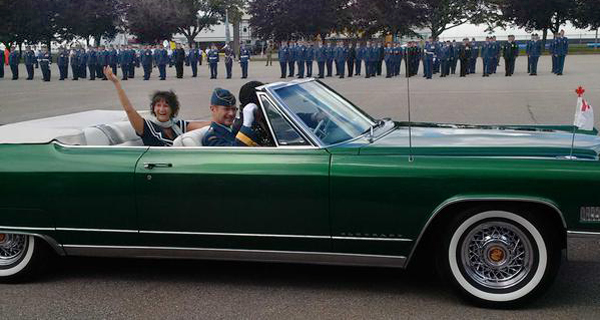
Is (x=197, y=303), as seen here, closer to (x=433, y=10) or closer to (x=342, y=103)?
(x=342, y=103)

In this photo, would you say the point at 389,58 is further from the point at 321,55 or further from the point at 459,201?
the point at 459,201

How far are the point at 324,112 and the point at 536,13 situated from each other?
194ft

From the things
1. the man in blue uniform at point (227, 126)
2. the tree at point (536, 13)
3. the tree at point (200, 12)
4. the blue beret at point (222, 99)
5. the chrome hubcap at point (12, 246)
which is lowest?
the chrome hubcap at point (12, 246)

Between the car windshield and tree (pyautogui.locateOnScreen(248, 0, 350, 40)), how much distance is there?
5656 cm

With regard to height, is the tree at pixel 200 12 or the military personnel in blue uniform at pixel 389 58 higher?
the tree at pixel 200 12

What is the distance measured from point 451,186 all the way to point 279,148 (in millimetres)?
1077

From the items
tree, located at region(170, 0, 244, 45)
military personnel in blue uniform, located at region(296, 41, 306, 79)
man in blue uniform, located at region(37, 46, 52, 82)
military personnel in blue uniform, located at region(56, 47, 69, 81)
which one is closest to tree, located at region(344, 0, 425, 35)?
tree, located at region(170, 0, 244, 45)

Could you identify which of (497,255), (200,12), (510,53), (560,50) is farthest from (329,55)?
(200,12)

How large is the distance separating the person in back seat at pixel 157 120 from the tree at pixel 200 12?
64672 millimetres

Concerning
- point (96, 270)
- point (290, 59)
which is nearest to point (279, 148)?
point (96, 270)

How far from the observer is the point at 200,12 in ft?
257

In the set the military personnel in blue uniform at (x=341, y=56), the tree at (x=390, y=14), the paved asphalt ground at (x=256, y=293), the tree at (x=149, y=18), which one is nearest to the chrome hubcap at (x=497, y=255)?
the paved asphalt ground at (x=256, y=293)

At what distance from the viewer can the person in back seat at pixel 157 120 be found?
508 cm

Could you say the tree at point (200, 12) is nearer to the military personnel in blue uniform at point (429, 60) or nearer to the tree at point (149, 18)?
the tree at point (149, 18)
